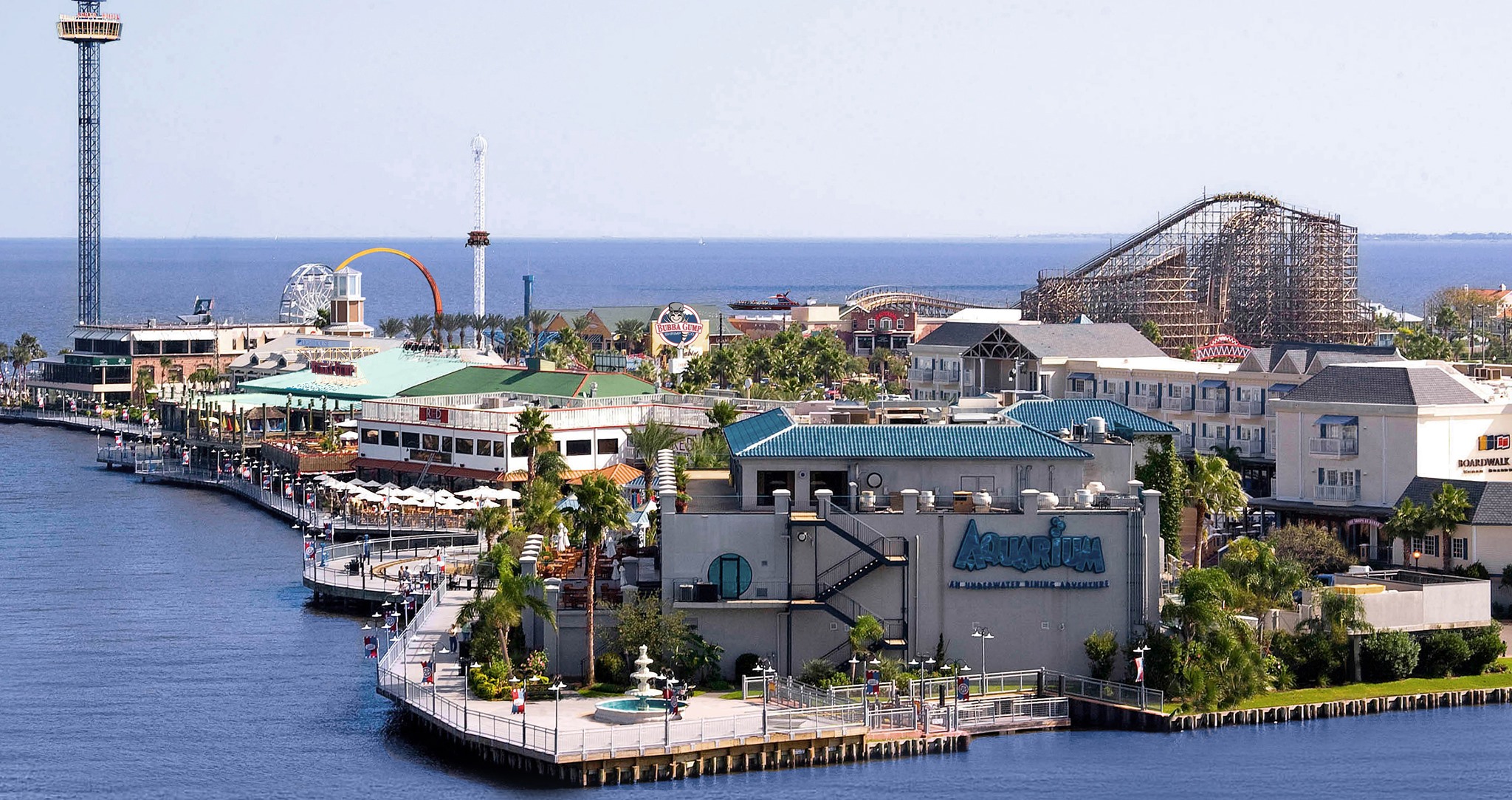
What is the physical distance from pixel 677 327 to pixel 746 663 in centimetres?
11957

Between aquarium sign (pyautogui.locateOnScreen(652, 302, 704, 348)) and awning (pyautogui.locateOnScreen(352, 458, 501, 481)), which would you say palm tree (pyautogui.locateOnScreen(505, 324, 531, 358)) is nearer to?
aquarium sign (pyautogui.locateOnScreen(652, 302, 704, 348))

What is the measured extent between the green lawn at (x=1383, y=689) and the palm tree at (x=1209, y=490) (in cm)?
1152

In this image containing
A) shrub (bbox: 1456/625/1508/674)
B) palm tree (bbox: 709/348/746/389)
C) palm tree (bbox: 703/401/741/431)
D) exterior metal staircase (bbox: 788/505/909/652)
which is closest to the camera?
exterior metal staircase (bbox: 788/505/909/652)

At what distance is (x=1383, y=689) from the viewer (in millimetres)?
67000

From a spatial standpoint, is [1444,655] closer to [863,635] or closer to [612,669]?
[863,635]

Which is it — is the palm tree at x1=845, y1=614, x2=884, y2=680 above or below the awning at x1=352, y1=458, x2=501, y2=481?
below

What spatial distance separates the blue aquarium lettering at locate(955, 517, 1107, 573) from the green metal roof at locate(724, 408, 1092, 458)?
3.47 meters

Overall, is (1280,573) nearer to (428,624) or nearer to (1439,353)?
(428,624)

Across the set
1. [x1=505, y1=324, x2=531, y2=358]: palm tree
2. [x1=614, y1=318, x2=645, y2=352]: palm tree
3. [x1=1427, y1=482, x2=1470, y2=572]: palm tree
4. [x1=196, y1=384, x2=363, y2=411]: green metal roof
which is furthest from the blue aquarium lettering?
[x1=614, y1=318, x2=645, y2=352]: palm tree

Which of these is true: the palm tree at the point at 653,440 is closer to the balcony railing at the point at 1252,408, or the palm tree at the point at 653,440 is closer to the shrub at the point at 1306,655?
the balcony railing at the point at 1252,408

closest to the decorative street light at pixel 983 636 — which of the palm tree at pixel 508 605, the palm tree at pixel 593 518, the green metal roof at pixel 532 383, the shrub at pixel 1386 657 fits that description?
the palm tree at pixel 593 518

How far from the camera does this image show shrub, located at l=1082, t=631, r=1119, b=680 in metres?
65.4

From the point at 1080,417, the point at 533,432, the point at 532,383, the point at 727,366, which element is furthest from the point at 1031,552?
the point at 727,366

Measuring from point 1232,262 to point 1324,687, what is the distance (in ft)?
348
